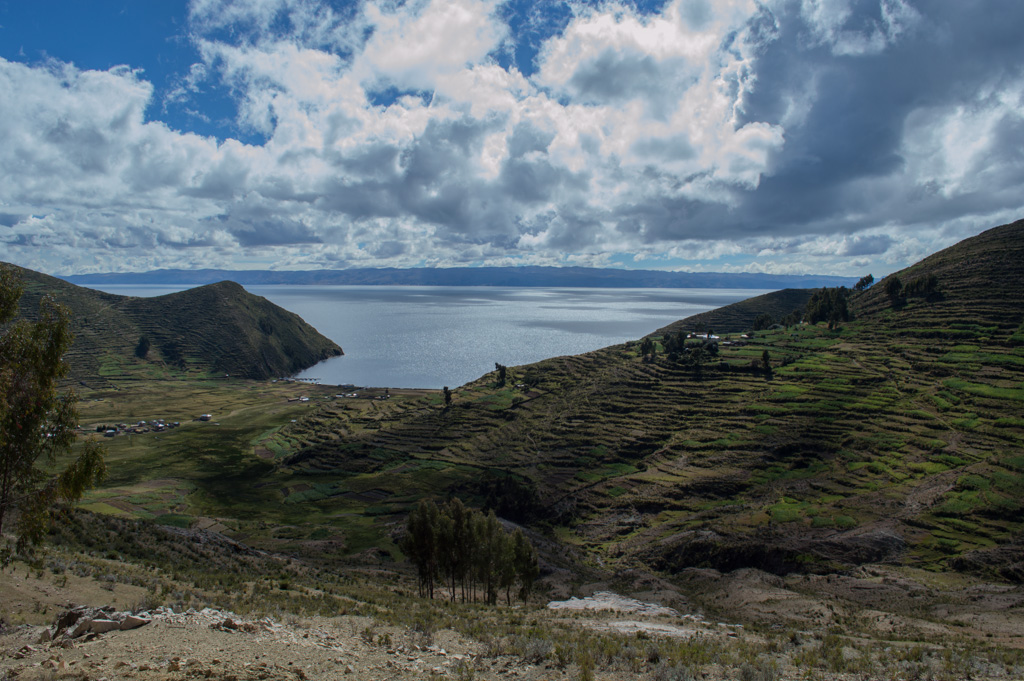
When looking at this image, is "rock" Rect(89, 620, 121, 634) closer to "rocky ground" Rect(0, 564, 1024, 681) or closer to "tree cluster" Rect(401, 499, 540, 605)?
"rocky ground" Rect(0, 564, 1024, 681)

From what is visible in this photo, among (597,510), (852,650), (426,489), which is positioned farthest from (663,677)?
(426,489)

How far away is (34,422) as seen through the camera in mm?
16984

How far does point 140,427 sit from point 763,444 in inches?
4991

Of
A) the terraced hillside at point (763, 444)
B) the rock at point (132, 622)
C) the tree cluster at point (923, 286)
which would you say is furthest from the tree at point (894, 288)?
the rock at point (132, 622)

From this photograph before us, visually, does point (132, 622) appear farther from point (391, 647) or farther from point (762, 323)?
point (762, 323)

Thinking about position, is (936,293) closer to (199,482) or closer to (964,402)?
(964,402)

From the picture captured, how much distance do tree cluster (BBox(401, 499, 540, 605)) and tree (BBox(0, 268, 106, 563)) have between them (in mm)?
26276

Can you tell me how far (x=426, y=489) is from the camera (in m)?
78.7

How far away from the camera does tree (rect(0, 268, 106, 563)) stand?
16469 millimetres

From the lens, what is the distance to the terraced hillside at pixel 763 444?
54.2m

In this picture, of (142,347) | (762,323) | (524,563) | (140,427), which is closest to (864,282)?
(762,323)

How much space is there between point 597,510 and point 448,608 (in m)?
40.9

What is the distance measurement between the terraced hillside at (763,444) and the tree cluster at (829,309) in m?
3.22

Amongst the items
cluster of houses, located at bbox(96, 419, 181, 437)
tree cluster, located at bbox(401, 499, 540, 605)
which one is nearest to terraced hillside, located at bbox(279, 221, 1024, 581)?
tree cluster, located at bbox(401, 499, 540, 605)
